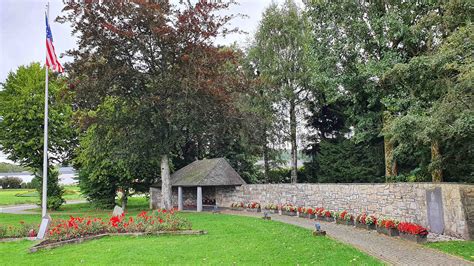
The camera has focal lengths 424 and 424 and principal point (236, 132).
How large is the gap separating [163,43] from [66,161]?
16.9 meters

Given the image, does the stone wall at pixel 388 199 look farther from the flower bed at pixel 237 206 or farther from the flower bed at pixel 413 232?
the flower bed at pixel 413 232

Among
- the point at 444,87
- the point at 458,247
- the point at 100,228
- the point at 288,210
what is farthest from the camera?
the point at 288,210

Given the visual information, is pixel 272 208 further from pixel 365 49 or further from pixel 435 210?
pixel 435 210

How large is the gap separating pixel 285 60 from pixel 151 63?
13.7m

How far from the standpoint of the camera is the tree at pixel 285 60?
3394 cm

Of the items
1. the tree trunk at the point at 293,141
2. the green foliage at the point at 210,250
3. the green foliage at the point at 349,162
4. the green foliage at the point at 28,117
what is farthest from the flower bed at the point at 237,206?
the green foliage at the point at 28,117

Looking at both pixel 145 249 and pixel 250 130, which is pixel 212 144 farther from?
pixel 145 249

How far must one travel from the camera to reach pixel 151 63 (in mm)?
24156

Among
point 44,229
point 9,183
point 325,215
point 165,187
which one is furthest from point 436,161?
point 9,183

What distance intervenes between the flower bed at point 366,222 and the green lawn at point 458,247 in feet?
11.3

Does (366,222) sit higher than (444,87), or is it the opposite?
(444,87)

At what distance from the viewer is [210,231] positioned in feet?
50.0

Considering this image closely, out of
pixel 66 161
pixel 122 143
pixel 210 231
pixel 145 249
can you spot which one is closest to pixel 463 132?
pixel 210 231

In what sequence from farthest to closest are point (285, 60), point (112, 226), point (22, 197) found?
point (22, 197) → point (285, 60) → point (112, 226)
